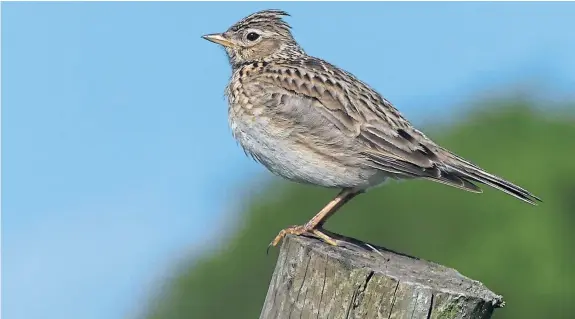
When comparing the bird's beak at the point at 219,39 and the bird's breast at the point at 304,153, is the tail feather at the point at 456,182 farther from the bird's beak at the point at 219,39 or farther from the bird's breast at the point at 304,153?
the bird's beak at the point at 219,39

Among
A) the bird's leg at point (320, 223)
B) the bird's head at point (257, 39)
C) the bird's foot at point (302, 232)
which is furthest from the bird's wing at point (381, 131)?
the bird's head at point (257, 39)

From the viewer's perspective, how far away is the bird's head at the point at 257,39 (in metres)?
15.8

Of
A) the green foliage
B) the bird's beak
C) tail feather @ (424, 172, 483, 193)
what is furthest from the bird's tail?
the green foliage

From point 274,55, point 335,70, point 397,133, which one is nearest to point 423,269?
point 397,133

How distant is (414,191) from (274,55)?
2893 cm

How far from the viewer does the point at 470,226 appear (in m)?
41.5

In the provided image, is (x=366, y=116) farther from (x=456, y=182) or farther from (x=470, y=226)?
(x=470, y=226)

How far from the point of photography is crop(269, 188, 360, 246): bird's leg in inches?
486

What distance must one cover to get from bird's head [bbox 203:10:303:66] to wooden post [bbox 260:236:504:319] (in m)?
5.13

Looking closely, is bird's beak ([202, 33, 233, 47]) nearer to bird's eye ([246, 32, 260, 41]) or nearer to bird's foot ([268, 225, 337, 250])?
bird's eye ([246, 32, 260, 41])

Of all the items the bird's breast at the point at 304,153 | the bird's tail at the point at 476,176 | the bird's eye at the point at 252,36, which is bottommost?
the bird's breast at the point at 304,153

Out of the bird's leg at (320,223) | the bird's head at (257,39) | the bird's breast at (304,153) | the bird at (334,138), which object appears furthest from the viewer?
the bird's head at (257,39)

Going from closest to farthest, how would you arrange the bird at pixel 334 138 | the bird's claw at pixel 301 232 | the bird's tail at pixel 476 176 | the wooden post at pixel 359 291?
1. the wooden post at pixel 359 291
2. the bird's claw at pixel 301 232
3. the bird's tail at pixel 476 176
4. the bird at pixel 334 138

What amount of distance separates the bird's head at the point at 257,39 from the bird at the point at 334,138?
1362 mm
